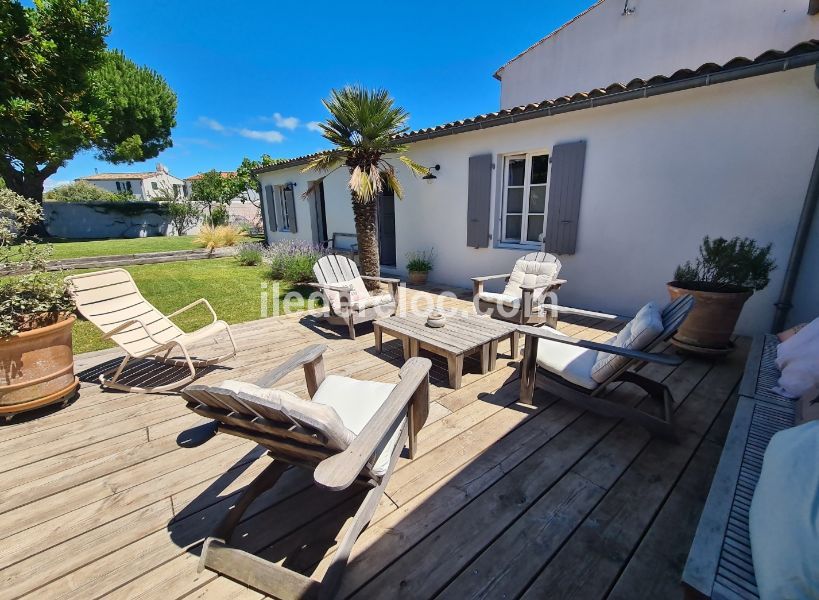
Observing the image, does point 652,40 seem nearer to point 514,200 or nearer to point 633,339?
point 514,200

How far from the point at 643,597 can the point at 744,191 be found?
160 inches

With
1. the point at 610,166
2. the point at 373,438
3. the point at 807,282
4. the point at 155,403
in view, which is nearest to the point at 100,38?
the point at 155,403

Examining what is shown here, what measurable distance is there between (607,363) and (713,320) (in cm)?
185

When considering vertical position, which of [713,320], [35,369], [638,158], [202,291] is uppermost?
[638,158]

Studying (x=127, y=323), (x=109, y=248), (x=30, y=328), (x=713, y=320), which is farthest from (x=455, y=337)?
(x=109, y=248)

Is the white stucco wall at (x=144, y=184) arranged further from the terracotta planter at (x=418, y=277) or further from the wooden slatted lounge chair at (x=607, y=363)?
the wooden slatted lounge chair at (x=607, y=363)

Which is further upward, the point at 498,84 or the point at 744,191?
the point at 498,84

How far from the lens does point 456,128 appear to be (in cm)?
526

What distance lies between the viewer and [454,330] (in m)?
3.01

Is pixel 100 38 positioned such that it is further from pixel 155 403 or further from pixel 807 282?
pixel 807 282

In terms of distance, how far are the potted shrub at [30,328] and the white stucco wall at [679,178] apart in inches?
203

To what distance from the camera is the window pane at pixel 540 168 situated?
491 centimetres

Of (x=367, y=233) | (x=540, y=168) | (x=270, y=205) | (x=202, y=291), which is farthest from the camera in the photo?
(x=270, y=205)

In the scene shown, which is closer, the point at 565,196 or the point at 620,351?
the point at 620,351
